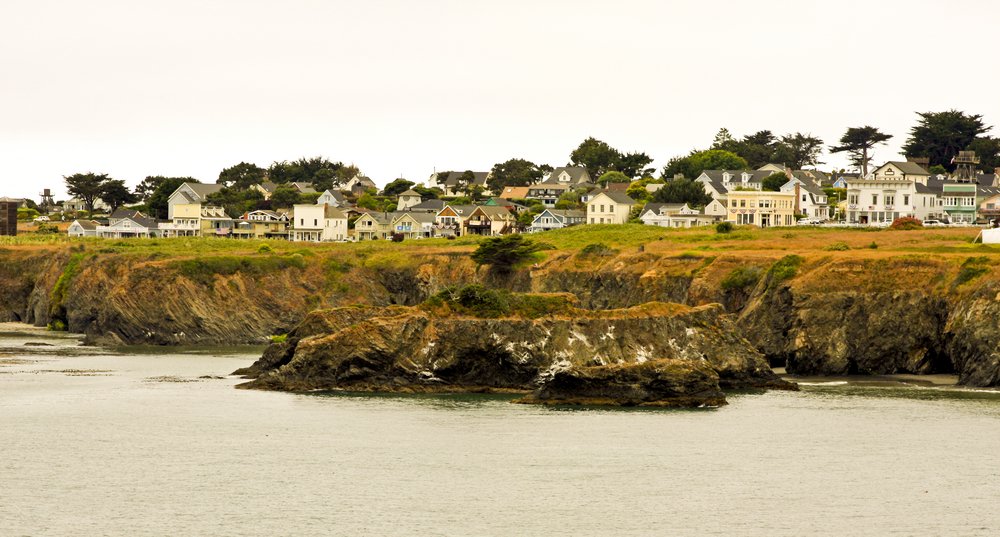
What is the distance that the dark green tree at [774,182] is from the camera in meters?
166

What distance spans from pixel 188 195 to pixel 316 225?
22.0 metres

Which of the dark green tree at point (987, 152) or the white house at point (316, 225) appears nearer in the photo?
the white house at point (316, 225)

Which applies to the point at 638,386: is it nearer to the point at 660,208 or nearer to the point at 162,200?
→ the point at 660,208

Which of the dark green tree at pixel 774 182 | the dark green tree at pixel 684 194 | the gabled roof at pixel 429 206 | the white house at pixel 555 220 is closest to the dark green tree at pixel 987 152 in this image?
the dark green tree at pixel 774 182

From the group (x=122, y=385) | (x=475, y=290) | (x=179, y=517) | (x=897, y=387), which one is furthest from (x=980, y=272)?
(x=179, y=517)

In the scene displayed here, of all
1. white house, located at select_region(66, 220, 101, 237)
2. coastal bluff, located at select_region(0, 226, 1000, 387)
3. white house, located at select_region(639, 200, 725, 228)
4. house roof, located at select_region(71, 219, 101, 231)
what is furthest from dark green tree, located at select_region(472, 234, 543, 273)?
house roof, located at select_region(71, 219, 101, 231)

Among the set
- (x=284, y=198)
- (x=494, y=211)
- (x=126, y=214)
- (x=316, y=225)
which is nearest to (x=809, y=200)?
(x=494, y=211)

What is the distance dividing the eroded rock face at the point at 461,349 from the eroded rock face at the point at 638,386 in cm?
237

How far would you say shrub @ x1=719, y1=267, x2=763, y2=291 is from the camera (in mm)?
93375

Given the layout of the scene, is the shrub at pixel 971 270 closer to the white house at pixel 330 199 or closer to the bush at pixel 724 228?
the bush at pixel 724 228

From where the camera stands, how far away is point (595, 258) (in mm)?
112375

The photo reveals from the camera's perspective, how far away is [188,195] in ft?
578

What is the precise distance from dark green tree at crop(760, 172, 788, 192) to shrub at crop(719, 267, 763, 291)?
72416 mm

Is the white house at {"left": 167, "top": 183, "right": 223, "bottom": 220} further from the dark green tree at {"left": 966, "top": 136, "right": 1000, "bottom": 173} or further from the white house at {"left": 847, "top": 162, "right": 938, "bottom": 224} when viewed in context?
the dark green tree at {"left": 966, "top": 136, "right": 1000, "bottom": 173}
